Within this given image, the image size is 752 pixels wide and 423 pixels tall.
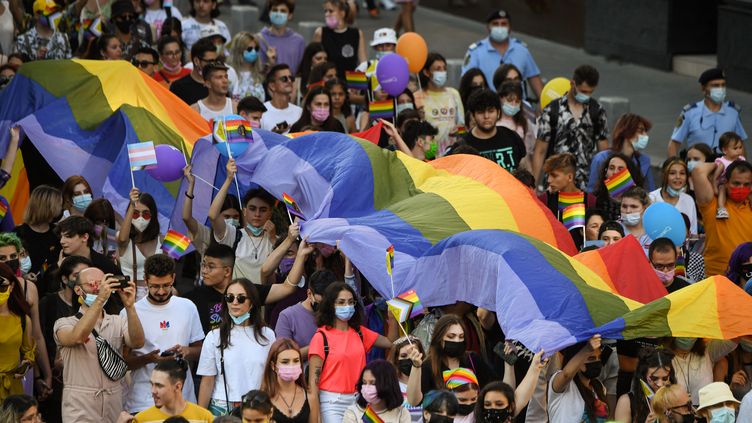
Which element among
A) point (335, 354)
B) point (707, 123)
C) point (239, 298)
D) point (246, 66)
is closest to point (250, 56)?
point (246, 66)

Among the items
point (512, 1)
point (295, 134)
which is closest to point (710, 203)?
point (295, 134)

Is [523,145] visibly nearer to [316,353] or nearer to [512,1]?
[316,353]

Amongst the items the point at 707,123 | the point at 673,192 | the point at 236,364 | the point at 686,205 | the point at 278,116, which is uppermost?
the point at 236,364

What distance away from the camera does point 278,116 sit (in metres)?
14.6

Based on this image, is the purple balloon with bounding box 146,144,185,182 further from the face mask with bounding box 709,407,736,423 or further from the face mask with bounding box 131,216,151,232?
the face mask with bounding box 709,407,736,423

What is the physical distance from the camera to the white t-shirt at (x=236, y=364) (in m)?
10.0

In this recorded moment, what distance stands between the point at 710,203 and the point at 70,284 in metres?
5.16

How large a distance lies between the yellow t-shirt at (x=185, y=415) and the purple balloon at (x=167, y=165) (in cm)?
357

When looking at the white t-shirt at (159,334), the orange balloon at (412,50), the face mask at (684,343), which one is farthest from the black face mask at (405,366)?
the orange balloon at (412,50)

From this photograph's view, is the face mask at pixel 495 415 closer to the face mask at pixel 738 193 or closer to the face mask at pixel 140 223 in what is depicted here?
the face mask at pixel 140 223

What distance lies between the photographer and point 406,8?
21484 millimetres

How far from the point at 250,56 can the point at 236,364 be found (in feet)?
21.4

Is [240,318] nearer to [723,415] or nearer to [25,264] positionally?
[25,264]

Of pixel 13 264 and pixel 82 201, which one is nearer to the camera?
pixel 13 264
